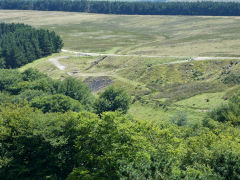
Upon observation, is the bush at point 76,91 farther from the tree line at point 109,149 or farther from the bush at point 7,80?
the tree line at point 109,149

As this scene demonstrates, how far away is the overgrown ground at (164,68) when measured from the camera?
8200 cm

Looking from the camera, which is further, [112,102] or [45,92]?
[45,92]

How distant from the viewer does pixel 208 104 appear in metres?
76.8

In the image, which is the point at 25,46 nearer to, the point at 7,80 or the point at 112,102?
the point at 7,80

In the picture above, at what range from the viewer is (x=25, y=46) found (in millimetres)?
144625

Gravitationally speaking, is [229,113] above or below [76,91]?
above

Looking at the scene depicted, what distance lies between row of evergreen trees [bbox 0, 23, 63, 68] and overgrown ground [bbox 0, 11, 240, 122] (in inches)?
302

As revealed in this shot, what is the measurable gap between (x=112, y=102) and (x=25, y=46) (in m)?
86.2

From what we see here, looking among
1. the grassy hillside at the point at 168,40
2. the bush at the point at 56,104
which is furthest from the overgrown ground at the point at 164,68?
the bush at the point at 56,104

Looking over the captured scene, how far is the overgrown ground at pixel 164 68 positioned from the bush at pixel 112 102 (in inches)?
226

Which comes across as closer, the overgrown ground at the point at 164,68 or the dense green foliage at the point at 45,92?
the dense green foliage at the point at 45,92

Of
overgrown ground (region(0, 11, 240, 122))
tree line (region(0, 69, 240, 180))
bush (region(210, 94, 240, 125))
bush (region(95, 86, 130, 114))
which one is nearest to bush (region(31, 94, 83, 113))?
bush (region(95, 86, 130, 114))

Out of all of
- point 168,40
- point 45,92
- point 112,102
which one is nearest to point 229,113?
point 112,102

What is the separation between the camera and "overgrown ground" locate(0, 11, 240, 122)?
8200 centimetres
